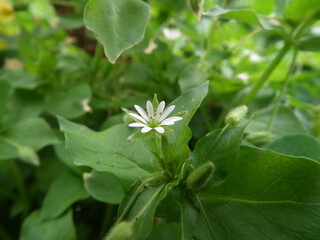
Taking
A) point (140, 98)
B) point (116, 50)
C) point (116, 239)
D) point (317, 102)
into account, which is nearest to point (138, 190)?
point (116, 239)

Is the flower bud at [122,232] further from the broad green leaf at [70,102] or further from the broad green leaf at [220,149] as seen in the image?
the broad green leaf at [70,102]

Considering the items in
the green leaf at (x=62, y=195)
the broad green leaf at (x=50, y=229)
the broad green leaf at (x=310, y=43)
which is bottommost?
the broad green leaf at (x=50, y=229)

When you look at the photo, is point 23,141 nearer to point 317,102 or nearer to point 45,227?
point 45,227

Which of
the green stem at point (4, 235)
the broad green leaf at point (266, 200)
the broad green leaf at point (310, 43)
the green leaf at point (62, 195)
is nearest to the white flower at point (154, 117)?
the broad green leaf at point (266, 200)

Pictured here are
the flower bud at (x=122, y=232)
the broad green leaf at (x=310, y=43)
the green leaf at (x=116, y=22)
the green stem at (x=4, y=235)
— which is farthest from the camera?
the green stem at (x=4, y=235)

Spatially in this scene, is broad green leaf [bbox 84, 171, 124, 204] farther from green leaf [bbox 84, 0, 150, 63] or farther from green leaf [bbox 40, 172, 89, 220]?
green leaf [bbox 84, 0, 150, 63]

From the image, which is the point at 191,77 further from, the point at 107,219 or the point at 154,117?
the point at 107,219

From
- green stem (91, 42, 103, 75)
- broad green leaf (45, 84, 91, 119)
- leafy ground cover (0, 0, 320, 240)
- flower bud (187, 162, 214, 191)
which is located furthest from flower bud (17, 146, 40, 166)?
flower bud (187, 162, 214, 191)
